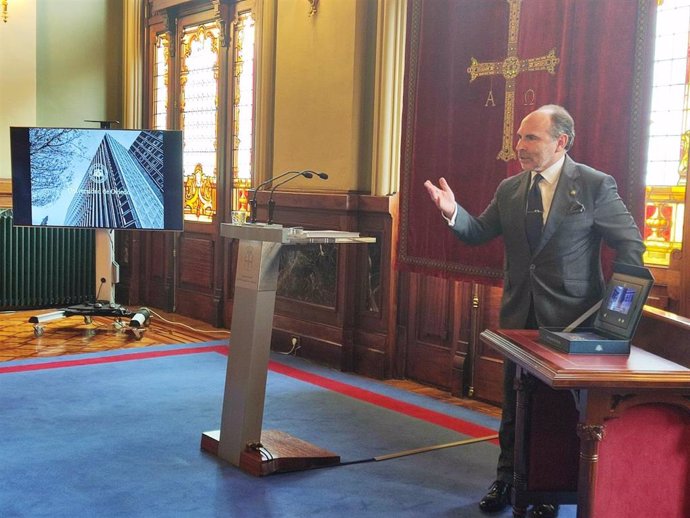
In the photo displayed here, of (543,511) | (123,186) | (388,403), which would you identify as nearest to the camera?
→ (543,511)

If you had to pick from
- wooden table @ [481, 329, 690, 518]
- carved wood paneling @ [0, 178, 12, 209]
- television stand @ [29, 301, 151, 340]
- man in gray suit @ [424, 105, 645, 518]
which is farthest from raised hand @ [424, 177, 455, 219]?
carved wood paneling @ [0, 178, 12, 209]

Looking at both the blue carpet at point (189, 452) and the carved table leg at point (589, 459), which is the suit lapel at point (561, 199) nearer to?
the carved table leg at point (589, 459)

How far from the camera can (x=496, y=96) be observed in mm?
4355

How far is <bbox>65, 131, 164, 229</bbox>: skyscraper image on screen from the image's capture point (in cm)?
624

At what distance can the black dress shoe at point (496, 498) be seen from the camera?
3146 mm

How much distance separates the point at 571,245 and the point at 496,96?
62.8 inches

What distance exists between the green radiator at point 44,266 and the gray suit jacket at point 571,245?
220 inches

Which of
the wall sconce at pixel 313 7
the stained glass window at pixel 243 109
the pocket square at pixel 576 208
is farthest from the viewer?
the stained glass window at pixel 243 109

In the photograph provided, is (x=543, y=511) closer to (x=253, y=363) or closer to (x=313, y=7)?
(x=253, y=363)

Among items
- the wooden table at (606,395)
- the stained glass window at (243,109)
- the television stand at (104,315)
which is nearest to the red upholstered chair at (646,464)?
the wooden table at (606,395)

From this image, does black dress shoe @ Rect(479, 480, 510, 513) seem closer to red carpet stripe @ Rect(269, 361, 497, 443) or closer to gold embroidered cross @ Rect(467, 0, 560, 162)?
red carpet stripe @ Rect(269, 361, 497, 443)

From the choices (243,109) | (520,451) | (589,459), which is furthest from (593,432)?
(243,109)

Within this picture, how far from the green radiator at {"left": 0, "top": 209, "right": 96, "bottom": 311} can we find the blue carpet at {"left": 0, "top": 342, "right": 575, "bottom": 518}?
247 centimetres

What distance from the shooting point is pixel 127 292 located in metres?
8.24
